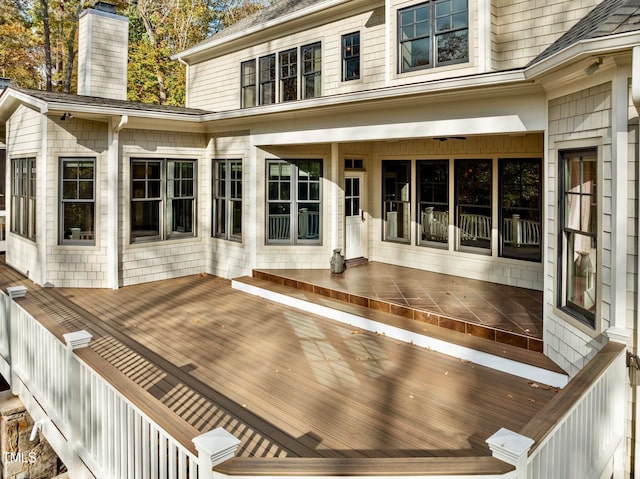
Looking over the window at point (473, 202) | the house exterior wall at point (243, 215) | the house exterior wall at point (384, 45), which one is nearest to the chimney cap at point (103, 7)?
the house exterior wall at point (384, 45)

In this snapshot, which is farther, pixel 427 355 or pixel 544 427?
pixel 427 355

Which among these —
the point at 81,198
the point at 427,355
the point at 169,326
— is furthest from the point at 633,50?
the point at 81,198

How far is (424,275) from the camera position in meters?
9.03

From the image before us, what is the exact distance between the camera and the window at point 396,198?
9898mm

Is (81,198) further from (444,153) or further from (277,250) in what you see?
(444,153)

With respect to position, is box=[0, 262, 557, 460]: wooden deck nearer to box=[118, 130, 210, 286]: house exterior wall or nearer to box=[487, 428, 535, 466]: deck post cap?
box=[487, 428, 535, 466]: deck post cap

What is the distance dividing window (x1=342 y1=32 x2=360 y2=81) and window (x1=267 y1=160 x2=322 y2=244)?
1.95 meters

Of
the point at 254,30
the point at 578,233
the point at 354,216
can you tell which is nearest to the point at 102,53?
the point at 254,30

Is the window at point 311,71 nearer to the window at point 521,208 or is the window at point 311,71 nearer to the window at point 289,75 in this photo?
the window at point 289,75

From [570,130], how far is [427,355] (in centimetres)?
307

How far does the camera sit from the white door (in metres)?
10.1

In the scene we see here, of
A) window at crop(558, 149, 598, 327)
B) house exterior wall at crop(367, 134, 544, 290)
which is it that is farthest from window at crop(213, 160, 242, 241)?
window at crop(558, 149, 598, 327)

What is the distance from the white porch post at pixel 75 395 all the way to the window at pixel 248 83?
29.3 feet

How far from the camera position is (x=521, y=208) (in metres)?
8.10
